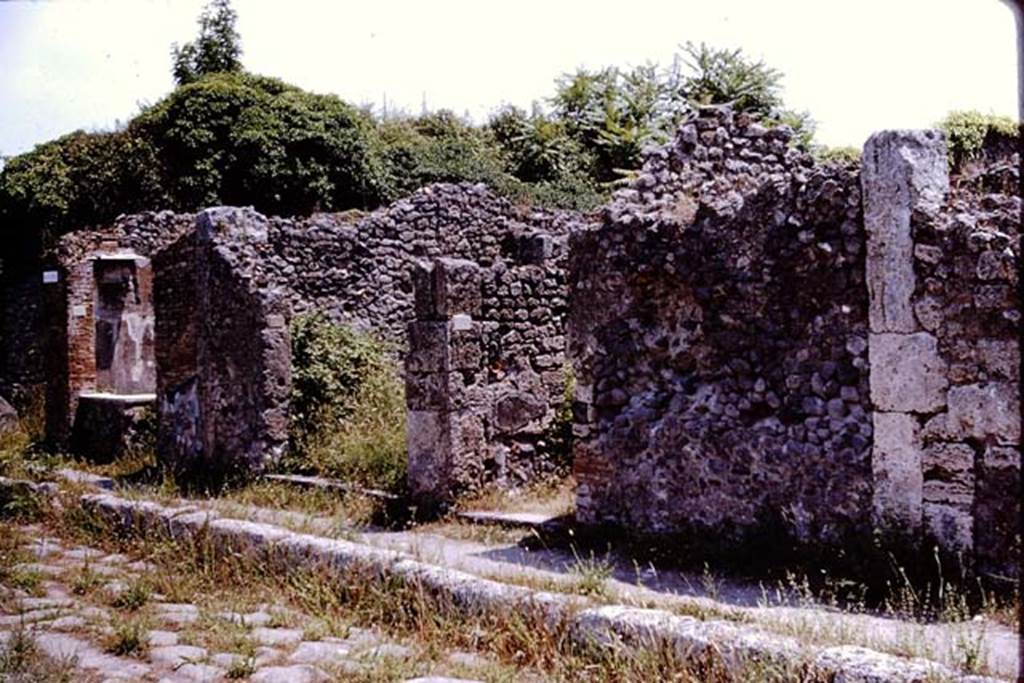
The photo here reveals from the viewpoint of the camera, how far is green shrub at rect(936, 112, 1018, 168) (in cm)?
1362

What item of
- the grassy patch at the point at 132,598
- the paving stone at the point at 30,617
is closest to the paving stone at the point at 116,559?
the grassy patch at the point at 132,598

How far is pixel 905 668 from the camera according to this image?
14.6ft

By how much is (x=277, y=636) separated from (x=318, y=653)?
441mm

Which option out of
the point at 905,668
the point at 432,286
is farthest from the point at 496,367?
the point at 905,668

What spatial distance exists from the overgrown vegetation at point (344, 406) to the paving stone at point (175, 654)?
451 cm

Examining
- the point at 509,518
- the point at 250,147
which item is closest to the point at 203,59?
the point at 250,147

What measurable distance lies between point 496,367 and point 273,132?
1344 centimetres

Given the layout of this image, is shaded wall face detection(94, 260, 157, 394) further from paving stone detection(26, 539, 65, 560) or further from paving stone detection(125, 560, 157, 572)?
paving stone detection(125, 560, 157, 572)

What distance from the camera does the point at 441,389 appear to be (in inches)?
379

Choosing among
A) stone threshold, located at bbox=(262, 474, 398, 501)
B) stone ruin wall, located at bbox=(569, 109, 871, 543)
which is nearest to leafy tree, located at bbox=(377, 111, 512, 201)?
stone threshold, located at bbox=(262, 474, 398, 501)

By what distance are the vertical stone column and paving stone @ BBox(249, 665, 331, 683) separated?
369 cm

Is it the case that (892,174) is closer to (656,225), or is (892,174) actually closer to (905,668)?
(656,225)

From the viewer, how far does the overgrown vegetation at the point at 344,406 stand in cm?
1068

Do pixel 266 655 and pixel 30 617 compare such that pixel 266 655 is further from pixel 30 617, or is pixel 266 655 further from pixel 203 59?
pixel 203 59
